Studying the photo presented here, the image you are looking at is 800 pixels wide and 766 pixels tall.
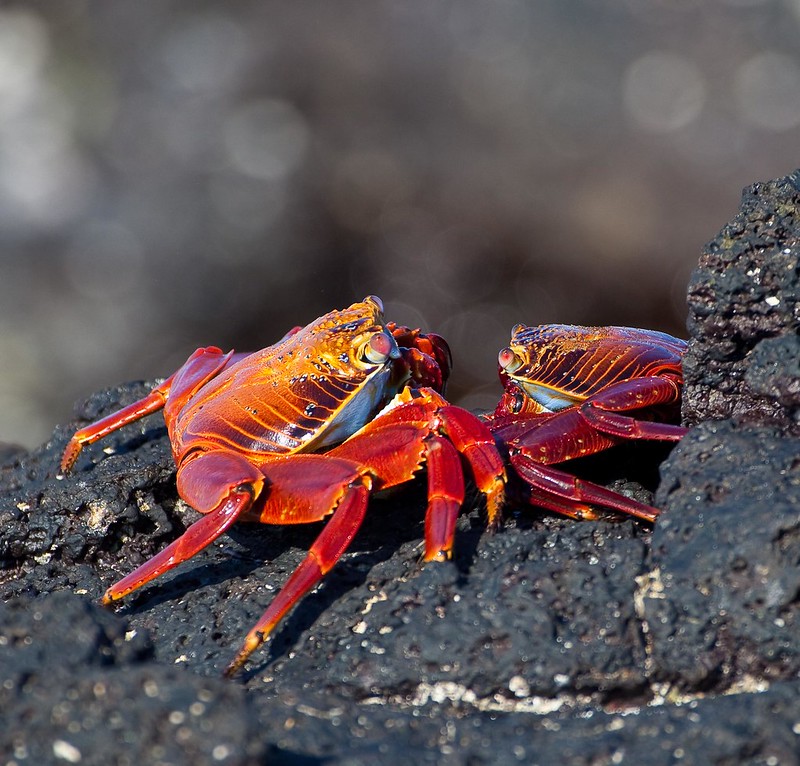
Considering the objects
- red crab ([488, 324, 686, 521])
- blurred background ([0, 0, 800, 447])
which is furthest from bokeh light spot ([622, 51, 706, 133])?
red crab ([488, 324, 686, 521])

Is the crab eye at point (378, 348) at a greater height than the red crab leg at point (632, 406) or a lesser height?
greater

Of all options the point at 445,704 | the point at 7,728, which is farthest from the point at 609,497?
the point at 7,728

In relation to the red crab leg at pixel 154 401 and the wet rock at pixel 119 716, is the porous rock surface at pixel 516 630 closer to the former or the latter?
the wet rock at pixel 119 716

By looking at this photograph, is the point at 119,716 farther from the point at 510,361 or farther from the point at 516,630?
the point at 510,361

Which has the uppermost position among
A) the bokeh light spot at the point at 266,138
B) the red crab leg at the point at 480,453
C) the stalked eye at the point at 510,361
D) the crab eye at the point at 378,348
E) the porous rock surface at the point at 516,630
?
the bokeh light spot at the point at 266,138

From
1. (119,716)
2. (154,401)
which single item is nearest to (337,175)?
(154,401)

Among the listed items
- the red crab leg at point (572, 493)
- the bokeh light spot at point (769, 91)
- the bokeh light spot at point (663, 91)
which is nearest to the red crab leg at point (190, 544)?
the red crab leg at point (572, 493)

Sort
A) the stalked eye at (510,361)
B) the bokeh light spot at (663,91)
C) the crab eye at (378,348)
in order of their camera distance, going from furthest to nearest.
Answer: the bokeh light spot at (663,91), the stalked eye at (510,361), the crab eye at (378,348)
